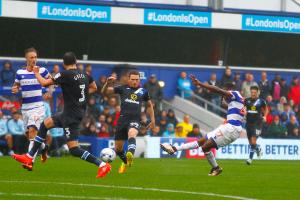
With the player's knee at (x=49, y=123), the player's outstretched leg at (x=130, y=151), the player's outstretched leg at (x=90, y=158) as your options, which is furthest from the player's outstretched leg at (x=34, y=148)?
the player's outstretched leg at (x=130, y=151)

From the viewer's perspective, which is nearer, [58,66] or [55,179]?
[55,179]

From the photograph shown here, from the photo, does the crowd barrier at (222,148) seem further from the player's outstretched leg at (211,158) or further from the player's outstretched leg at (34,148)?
the player's outstretched leg at (34,148)

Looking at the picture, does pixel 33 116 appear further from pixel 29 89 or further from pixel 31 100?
pixel 29 89

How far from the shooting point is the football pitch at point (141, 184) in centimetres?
1298

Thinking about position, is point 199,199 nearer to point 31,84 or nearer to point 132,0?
point 31,84

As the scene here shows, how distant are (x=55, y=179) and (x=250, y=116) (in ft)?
36.4

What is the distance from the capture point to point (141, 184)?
15023 millimetres

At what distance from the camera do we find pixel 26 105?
19.0 m

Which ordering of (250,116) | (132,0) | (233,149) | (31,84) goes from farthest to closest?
(132,0) < (233,149) < (250,116) < (31,84)

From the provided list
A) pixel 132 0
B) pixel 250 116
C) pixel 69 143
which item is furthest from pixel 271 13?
pixel 69 143

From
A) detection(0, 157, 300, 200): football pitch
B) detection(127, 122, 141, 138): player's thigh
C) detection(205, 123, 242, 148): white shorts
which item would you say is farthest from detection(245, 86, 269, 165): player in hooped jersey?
detection(127, 122, 141, 138): player's thigh

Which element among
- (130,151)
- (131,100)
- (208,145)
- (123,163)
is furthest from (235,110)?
(130,151)

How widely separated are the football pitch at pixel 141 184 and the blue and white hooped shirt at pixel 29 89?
1328mm

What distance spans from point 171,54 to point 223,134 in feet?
59.2
